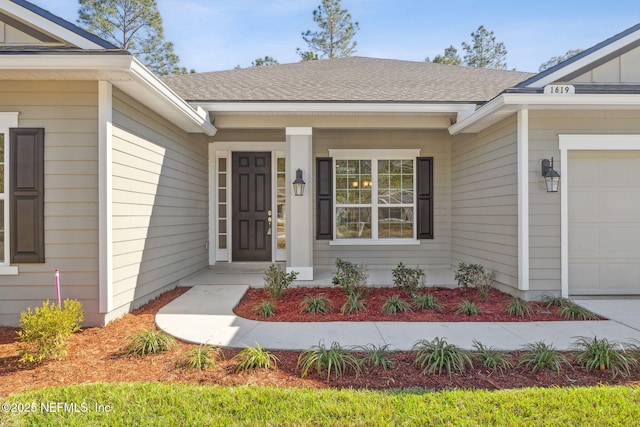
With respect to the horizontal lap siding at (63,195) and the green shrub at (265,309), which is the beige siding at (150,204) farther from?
the green shrub at (265,309)

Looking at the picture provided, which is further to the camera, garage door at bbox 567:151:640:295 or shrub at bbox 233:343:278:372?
garage door at bbox 567:151:640:295

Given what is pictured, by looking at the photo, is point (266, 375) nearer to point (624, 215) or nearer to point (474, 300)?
point (474, 300)

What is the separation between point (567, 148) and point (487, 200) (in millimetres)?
1369

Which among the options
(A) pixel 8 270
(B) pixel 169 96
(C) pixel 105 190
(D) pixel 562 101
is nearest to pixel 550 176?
(D) pixel 562 101

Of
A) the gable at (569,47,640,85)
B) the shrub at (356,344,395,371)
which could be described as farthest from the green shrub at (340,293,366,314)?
the gable at (569,47,640,85)

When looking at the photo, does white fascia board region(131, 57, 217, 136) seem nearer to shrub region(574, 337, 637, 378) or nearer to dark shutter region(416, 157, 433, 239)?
dark shutter region(416, 157, 433, 239)

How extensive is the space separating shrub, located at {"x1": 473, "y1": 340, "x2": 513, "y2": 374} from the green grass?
0.38 m

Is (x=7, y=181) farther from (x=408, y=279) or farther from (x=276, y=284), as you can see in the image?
(x=408, y=279)

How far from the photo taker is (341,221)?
798 centimetres

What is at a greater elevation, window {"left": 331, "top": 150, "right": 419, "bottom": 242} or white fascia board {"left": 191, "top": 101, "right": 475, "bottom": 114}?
white fascia board {"left": 191, "top": 101, "right": 475, "bottom": 114}

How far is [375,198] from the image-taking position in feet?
26.0

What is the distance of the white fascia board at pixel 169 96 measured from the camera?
4141 mm

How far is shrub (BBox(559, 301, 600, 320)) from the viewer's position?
4680 millimetres

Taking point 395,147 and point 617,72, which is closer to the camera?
point 617,72
